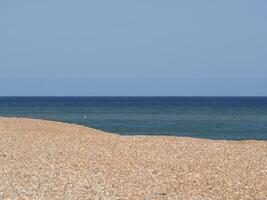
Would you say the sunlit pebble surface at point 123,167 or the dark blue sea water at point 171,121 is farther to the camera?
the dark blue sea water at point 171,121

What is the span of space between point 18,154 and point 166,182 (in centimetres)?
567

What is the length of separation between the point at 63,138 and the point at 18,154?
447cm

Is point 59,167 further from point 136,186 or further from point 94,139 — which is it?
point 94,139

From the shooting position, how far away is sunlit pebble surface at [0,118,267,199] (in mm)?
13578

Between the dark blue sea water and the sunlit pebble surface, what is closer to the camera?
the sunlit pebble surface

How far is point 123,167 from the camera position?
56.4 ft

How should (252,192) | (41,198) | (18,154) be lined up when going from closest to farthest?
(41,198)
(252,192)
(18,154)

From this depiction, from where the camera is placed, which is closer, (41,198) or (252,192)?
(41,198)

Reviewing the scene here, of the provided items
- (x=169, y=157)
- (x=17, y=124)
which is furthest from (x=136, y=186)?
(x=17, y=124)

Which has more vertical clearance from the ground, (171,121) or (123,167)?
(123,167)

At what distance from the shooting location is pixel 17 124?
2758 cm

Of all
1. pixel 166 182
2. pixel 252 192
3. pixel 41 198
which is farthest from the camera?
pixel 166 182

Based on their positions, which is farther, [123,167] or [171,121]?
[171,121]

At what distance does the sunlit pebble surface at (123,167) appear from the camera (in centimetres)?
1358
